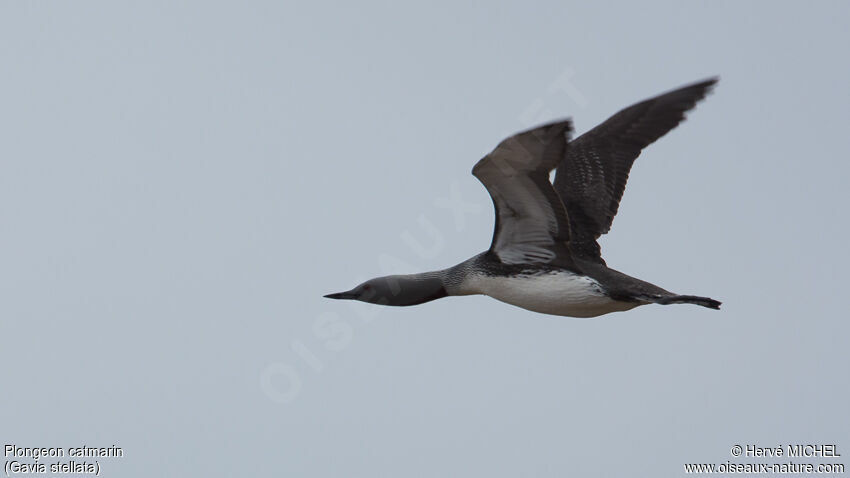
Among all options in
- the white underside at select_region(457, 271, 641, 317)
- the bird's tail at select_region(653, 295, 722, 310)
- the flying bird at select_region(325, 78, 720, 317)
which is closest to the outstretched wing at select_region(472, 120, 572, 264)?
the flying bird at select_region(325, 78, 720, 317)

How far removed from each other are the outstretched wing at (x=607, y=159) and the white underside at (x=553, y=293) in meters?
1.11

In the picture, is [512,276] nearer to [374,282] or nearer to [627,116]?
[374,282]

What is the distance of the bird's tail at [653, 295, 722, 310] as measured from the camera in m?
11.0

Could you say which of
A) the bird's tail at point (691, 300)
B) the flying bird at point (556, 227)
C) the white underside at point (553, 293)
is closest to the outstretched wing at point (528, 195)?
the flying bird at point (556, 227)

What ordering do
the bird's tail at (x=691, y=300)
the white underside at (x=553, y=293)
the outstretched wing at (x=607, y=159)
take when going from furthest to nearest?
1. the outstretched wing at (x=607, y=159)
2. the white underside at (x=553, y=293)
3. the bird's tail at (x=691, y=300)

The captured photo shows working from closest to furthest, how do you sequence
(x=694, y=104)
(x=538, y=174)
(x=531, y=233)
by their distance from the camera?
(x=538, y=174), (x=531, y=233), (x=694, y=104)

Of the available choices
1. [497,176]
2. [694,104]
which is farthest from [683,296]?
[694,104]

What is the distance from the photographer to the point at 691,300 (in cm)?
1117

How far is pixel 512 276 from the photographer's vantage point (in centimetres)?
1223

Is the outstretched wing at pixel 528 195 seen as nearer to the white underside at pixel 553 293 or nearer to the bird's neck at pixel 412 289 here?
the white underside at pixel 553 293

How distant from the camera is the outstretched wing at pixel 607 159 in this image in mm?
13391

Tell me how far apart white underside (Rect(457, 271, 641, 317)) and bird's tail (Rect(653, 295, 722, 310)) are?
1.87 feet

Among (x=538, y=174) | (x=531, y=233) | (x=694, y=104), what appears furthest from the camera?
(x=694, y=104)

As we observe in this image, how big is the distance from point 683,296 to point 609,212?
2.56 m
